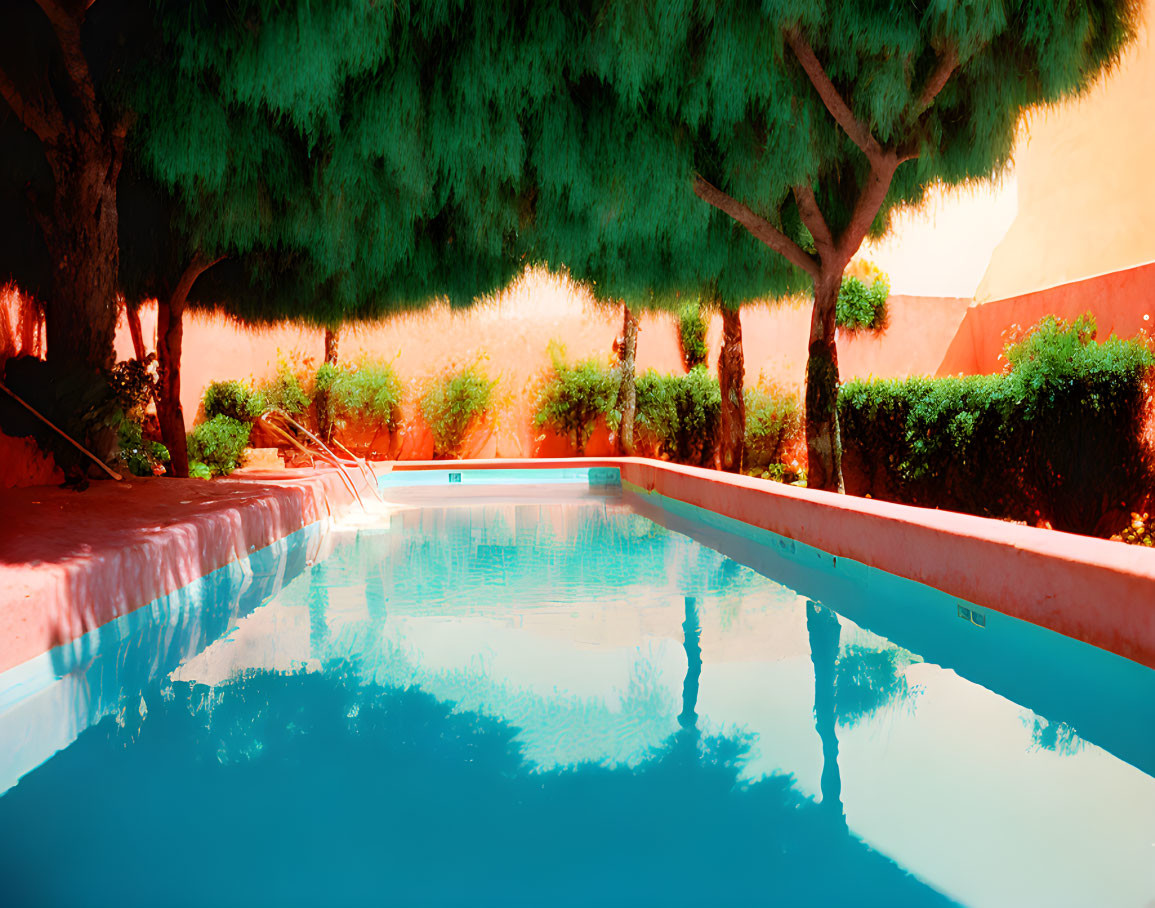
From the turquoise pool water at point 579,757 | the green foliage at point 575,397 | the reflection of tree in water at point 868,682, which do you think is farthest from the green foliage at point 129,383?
the green foliage at point 575,397

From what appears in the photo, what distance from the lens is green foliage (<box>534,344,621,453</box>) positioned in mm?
17031

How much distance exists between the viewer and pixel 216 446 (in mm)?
11227

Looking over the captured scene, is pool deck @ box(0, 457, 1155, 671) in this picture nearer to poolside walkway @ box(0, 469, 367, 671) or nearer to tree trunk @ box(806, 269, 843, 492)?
poolside walkway @ box(0, 469, 367, 671)

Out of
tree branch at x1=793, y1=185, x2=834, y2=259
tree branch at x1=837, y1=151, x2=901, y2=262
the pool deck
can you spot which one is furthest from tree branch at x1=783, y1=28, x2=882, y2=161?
the pool deck

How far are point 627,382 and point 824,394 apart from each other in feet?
26.3

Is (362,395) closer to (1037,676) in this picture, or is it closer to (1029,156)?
(1037,676)

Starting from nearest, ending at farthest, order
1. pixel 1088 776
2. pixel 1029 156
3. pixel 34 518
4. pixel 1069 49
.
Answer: pixel 1088 776 < pixel 34 518 < pixel 1069 49 < pixel 1029 156

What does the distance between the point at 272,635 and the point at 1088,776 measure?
3.47 meters

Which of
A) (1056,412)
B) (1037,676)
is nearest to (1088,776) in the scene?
(1037,676)

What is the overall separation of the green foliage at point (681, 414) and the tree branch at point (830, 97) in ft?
32.4

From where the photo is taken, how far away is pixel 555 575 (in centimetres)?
558

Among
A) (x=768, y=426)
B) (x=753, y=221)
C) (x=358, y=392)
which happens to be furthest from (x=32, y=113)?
(x=768, y=426)

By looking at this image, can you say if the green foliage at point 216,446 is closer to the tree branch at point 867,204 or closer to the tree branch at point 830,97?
the tree branch at point 867,204

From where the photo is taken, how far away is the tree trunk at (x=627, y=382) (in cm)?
1505
